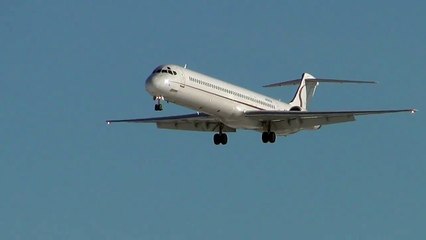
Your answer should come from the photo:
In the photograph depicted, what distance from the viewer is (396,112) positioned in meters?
59.6

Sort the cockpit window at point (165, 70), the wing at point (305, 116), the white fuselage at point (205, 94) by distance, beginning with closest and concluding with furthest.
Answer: the white fuselage at point (205, 94)
the cockpit window at point (165, 70)
the wing at point (305, 116)

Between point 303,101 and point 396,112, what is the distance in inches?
560

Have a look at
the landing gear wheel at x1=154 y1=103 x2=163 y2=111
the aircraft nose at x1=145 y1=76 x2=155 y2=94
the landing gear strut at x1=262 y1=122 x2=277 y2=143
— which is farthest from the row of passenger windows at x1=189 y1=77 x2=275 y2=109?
the landing gear wheel at x1=154 y1=103 x2=163 y2=111

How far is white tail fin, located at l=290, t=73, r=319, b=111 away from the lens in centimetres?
7288

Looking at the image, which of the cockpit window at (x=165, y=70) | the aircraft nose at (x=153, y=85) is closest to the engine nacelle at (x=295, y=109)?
the cockpit window at (x=165, y=70)

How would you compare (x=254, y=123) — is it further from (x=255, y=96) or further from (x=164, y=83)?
(x=164, y=83)

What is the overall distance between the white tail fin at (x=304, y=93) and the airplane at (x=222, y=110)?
1.75m

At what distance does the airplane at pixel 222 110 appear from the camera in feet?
198

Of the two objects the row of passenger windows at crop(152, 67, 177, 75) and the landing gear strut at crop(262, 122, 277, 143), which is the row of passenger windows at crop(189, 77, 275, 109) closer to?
the row of passenger windows at crop(152, 67, 177, 75)

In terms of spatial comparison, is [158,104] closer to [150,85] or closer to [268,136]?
[150,85]

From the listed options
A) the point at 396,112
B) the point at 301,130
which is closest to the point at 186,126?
the point at 301,130

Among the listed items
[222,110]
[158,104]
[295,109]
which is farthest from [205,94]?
[295,109]

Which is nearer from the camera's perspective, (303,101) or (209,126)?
(209,126)

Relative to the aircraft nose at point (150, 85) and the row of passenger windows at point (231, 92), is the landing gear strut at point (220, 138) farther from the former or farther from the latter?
the aircraft nose at point (150, 85)
